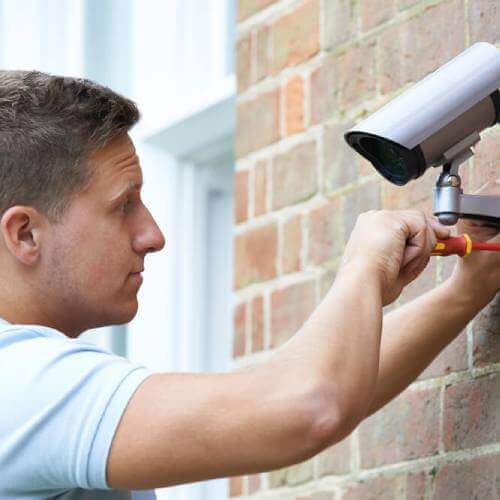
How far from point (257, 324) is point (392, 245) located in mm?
880

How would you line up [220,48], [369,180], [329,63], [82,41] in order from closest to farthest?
[369,180]
[329,63]
[220,48]
[82,41]

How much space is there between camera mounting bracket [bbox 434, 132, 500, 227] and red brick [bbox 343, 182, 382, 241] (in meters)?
0.44

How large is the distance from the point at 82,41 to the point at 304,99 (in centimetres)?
123

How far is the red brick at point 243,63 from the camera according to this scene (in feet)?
9.10

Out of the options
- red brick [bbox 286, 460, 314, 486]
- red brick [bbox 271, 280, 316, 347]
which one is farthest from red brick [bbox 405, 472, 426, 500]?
red brick [bbox 271, 280, 316, 347]

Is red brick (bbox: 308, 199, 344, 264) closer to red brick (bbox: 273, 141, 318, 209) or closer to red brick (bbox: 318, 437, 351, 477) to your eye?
red brick (bbox: 273, 141, 318, 209)

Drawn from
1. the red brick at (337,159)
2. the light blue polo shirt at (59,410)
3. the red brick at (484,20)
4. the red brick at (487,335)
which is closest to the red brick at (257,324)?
the red brick at (337,159)

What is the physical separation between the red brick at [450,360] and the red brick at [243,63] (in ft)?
2.63

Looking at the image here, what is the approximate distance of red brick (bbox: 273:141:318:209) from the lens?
100 inches

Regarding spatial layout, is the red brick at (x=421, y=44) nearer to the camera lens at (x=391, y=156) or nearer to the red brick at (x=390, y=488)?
the camera lens at (x=391, y=156)

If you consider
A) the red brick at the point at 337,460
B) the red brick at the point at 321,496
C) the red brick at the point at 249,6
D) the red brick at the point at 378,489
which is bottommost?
the red brick at the point at 321,496

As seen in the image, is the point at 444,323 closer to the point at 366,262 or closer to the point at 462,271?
the point at 462,271

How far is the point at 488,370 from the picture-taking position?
2.06 m

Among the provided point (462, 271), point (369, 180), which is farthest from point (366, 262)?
point (369, 180)
